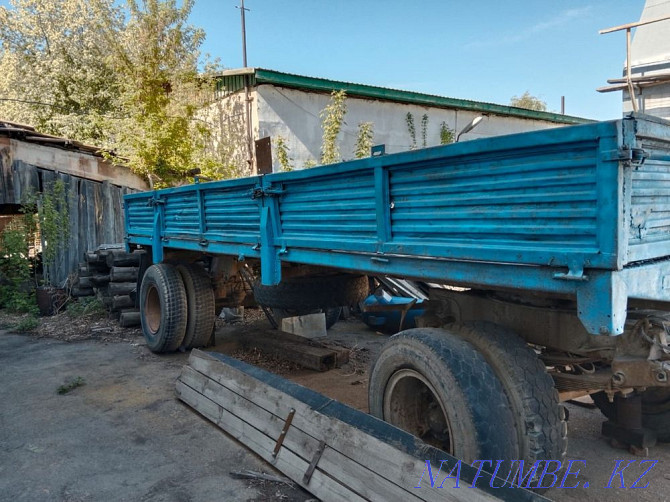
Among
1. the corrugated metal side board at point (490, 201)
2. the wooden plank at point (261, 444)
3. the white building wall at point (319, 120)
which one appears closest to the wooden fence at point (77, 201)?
the white building wall at point (319, 120)

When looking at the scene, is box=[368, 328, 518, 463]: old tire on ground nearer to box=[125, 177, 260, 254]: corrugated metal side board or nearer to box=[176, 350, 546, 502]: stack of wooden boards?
box=[176, 350, 546, 502]: stack of wooden boards

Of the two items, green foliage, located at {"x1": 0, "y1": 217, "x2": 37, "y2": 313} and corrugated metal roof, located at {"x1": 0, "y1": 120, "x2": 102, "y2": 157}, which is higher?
corrugated metal roof, located at {"x1": 0, "y1": 120, "x2": 102, "y2": 157}

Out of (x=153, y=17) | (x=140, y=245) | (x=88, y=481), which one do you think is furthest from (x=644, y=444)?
(x=153, y=17)

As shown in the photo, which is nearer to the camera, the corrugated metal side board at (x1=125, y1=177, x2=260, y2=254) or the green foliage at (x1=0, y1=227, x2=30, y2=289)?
the corrugated metal side board at (x1=125, y1=177, x2=260, y2=254)

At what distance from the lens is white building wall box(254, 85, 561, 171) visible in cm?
1084

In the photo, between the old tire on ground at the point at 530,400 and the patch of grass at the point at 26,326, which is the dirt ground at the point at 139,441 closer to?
the old tire on ground at the point at 530,400

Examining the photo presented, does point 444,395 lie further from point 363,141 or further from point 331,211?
point 363,141

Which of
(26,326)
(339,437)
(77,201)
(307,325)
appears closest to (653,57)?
(307,325)

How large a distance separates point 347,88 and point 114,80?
9.84 metres

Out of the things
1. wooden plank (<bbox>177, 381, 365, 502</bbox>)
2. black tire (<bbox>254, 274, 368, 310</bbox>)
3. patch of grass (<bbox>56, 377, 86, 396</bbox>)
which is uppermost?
black tire (<bbox>254, 274, 368, 310</bbox>)

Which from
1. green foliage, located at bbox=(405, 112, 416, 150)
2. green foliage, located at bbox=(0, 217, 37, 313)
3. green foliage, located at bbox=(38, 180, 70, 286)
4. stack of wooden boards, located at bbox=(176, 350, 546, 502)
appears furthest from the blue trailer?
green foliage, located at bbox=(405, 112, 416, 150)

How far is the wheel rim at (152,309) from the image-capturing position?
6.23 meters

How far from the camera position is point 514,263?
2.12 meters

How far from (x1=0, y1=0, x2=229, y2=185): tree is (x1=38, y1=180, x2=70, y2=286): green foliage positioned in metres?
1.55
